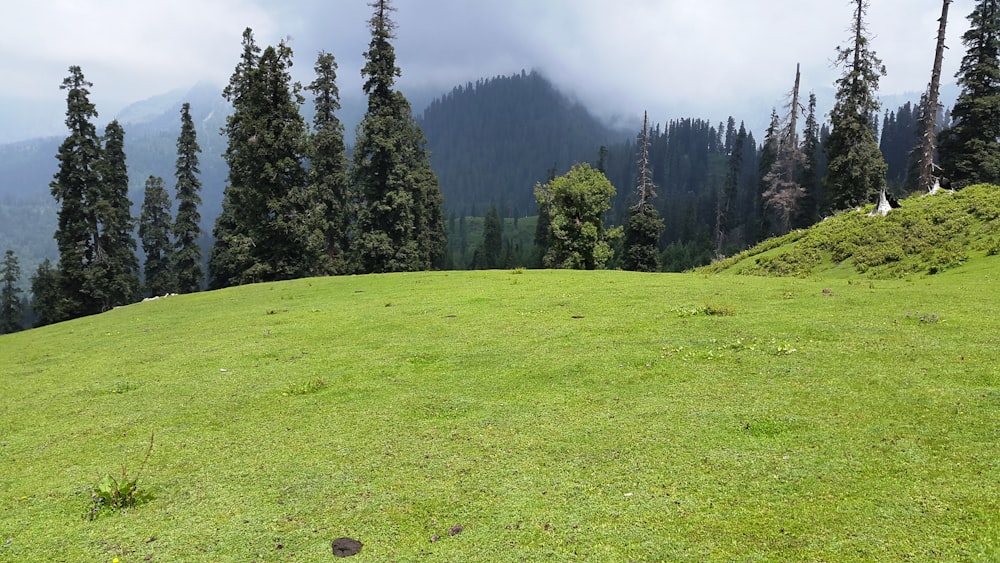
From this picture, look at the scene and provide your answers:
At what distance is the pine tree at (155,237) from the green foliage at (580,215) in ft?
178

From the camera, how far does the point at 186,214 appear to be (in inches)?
2746

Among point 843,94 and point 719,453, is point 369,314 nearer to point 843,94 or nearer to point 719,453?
point 719,453

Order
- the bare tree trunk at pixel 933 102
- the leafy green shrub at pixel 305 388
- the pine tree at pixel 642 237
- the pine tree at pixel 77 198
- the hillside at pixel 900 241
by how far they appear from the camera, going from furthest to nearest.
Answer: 1. the pine tree at pixel 642 237
2. the pine tree at pixel 77 198
3. the bare tree trunk at pixel 933 102
4. the hillside at pixel 900 241
5. the leafy green shrub at pixel 305 388

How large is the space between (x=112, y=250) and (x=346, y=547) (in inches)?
2454

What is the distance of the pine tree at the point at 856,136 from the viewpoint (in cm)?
4938

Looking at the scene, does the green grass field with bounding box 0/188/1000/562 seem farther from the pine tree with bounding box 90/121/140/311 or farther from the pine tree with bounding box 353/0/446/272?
the pine tree with bounding box 90/121/140/311

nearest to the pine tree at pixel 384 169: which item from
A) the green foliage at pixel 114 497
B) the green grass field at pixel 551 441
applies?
the green grass field at pixel 551 441

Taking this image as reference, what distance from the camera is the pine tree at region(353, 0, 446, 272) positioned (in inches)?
1973

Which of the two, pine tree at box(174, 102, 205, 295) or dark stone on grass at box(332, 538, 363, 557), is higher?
pine tree at box(174, 102, 205, 295)

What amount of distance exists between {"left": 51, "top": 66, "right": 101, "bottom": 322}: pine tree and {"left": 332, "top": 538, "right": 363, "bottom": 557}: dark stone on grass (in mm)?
58607

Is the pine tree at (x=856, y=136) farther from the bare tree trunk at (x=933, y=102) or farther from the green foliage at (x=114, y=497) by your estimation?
the green foliage at (x=114, y=497)

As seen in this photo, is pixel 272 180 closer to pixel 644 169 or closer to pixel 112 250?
pixel 112 250

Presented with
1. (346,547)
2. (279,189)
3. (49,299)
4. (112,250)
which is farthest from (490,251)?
(346,547)

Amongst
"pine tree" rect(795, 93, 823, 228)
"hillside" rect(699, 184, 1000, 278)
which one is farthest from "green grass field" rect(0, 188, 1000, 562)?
"pine tree" rect(795, 93, 823, 228)
